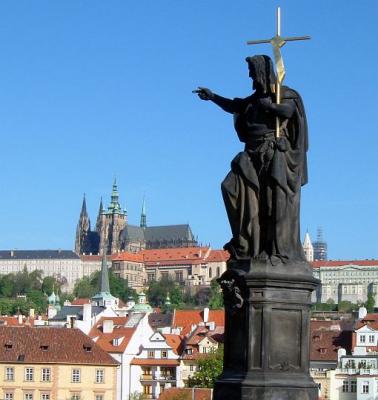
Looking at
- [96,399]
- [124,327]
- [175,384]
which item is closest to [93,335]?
[124,327]

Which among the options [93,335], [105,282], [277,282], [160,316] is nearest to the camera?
[277,282]

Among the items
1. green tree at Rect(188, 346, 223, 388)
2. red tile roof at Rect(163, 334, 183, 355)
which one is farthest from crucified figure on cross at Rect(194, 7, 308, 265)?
red tile roof at Rect(163, 334, 183, 355)

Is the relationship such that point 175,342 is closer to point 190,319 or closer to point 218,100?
point 190,319

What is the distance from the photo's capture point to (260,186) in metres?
9.09

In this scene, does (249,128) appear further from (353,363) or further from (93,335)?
(93,335)

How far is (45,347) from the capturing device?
68.4 meters

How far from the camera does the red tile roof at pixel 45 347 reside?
224ft

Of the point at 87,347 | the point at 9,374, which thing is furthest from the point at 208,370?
the point at 9,374

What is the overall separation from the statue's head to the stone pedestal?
1330 mm

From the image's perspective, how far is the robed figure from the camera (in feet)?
29.6

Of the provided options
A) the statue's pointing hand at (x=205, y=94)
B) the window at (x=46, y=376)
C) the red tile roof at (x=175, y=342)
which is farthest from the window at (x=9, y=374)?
the statue's pointing hand at (x=205, y=94)

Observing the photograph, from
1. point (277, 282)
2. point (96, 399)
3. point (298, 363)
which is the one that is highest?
point (277, 282)

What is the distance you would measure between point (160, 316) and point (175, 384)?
39.0 meters

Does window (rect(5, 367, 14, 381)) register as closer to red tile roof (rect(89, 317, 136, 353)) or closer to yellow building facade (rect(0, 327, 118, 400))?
yellow building facade (rect(0, 327, 118, 400))
